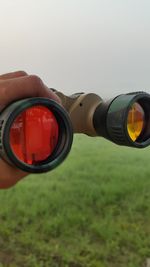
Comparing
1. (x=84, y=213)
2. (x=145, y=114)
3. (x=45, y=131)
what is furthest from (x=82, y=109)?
(x=84, y=213)

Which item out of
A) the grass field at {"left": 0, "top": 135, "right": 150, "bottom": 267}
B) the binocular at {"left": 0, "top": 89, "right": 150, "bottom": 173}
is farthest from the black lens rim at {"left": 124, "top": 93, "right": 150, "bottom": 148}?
the grass field at {"left": 0, "top": 135, "right": 150, "bottom": 267}

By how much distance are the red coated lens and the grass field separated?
94 cm

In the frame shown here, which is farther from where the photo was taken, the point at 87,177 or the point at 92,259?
the point at 87,177

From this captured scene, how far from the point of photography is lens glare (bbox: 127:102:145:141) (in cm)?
50

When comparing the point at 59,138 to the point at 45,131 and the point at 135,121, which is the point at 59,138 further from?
the point at 135,121

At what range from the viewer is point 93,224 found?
137 centimetres

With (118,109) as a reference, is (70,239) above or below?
below

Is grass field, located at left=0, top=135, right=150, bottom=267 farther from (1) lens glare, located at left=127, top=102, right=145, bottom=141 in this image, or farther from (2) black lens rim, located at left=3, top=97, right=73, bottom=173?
(2) black lens rim, located at left=3, top=97, right=73, bottom=173

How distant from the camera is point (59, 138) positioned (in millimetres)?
399

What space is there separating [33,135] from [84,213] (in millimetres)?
1051

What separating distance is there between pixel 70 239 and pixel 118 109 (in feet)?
2.97

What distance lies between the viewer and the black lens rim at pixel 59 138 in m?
0.35

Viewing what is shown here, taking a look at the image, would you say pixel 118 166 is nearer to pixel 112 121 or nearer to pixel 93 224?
pixel 93 224

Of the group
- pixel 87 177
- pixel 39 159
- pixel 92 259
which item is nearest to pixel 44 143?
pixel 39 159
